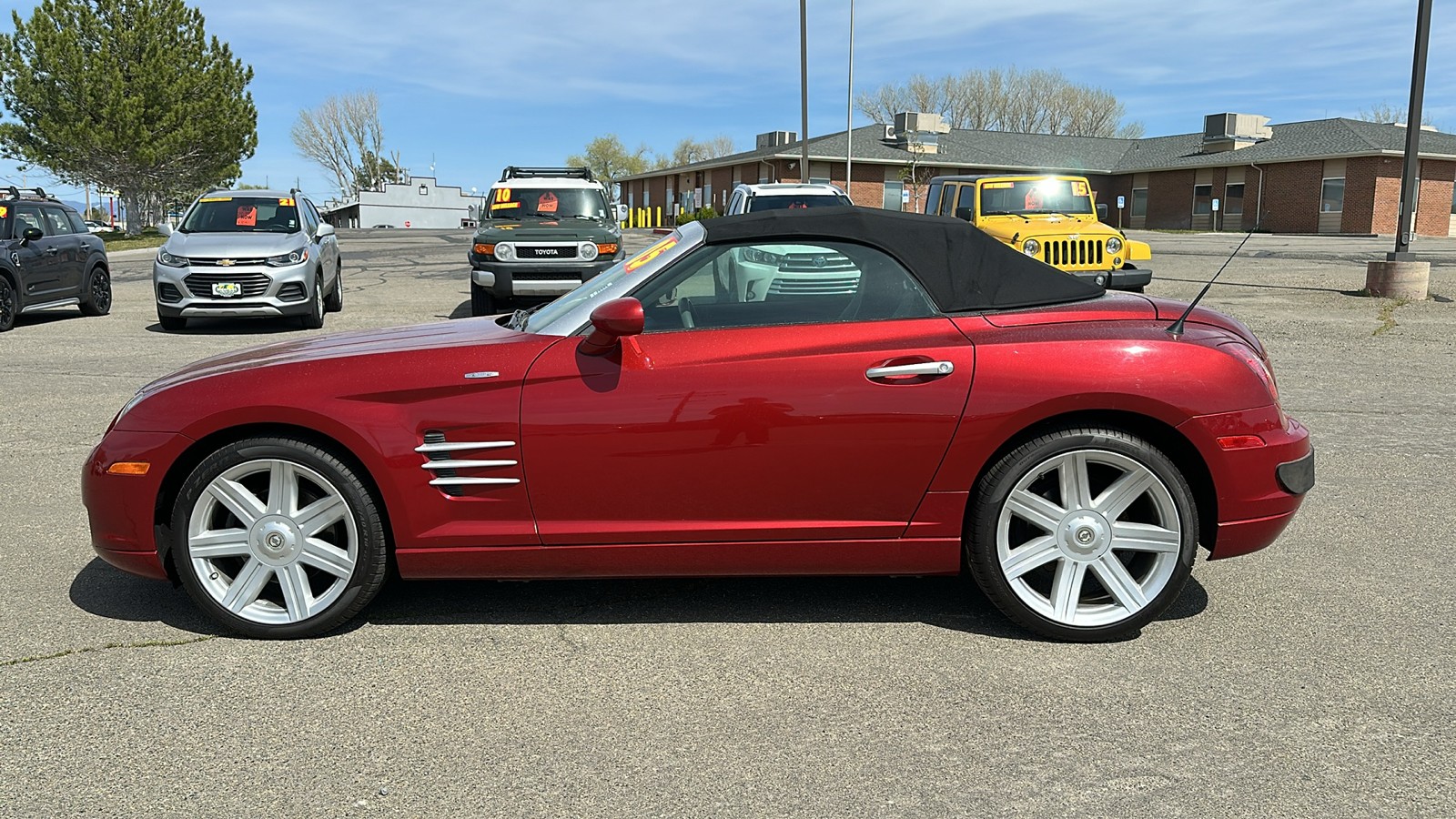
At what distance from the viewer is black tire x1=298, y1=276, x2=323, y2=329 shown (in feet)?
46.3

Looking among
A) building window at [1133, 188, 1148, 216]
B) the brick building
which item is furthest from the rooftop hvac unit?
building window at [1133, 188, 1148, 216]

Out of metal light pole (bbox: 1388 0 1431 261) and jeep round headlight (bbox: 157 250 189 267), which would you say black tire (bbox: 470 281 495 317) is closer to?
jeep round headlight (bbox: 157 250 189 267)

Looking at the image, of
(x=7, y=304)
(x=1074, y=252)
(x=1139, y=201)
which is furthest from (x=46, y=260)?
(x=1139, y=201)

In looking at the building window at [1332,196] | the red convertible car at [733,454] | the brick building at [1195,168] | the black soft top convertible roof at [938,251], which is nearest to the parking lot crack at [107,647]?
the red convertible car at [733,454]

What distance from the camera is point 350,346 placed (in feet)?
13.9

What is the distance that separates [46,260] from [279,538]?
13072mm

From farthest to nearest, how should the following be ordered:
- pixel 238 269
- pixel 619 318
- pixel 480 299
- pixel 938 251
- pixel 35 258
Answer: pixel 480 299, pixel 35 258, pixel 238 269, pixel 938 251, pixel 619 318

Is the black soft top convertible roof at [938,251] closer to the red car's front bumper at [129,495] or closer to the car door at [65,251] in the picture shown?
the red car's front bumper at [129,495]

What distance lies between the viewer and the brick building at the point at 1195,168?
48125 mm

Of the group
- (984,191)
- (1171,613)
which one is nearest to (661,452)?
(1171,613)

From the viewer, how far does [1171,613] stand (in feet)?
14.0

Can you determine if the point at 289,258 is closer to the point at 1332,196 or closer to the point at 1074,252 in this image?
the point at 1074,252

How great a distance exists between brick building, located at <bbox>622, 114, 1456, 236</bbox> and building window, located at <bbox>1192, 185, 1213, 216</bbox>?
0.19 ft

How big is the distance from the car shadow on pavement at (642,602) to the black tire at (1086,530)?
21 centimetres
